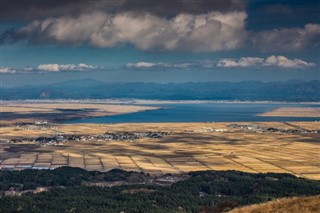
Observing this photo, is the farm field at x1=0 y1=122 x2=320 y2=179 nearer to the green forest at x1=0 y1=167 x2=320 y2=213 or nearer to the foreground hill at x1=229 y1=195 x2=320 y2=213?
the green forest at x1=0 y1=167 x2=320 y2=213

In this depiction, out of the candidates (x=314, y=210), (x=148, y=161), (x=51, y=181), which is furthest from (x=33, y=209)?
(x=148, y=161)

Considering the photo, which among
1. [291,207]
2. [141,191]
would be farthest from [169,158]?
[291,207]

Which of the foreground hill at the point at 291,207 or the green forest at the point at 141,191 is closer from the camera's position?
the foreground hill at the point at 291,207

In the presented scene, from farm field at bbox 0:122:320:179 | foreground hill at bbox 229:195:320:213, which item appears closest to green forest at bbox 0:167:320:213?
farm field at bbox 0:122:320:179

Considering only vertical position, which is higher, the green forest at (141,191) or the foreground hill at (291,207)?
the foreground hill at (291,207)

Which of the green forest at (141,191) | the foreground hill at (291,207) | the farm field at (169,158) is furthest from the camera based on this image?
the farm field at (169,158)

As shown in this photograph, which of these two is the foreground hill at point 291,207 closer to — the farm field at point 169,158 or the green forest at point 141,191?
the green forest at point 141,191

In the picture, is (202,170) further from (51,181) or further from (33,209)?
(33,209)

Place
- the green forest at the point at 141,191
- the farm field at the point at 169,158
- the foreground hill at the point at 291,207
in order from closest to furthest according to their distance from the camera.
→ the foreground hill at the point at 291,207, the green forest at the point at 141,191, the farm field at the point at 169,158

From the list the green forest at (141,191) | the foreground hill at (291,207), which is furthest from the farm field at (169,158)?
the foreground hill at (291,207)
